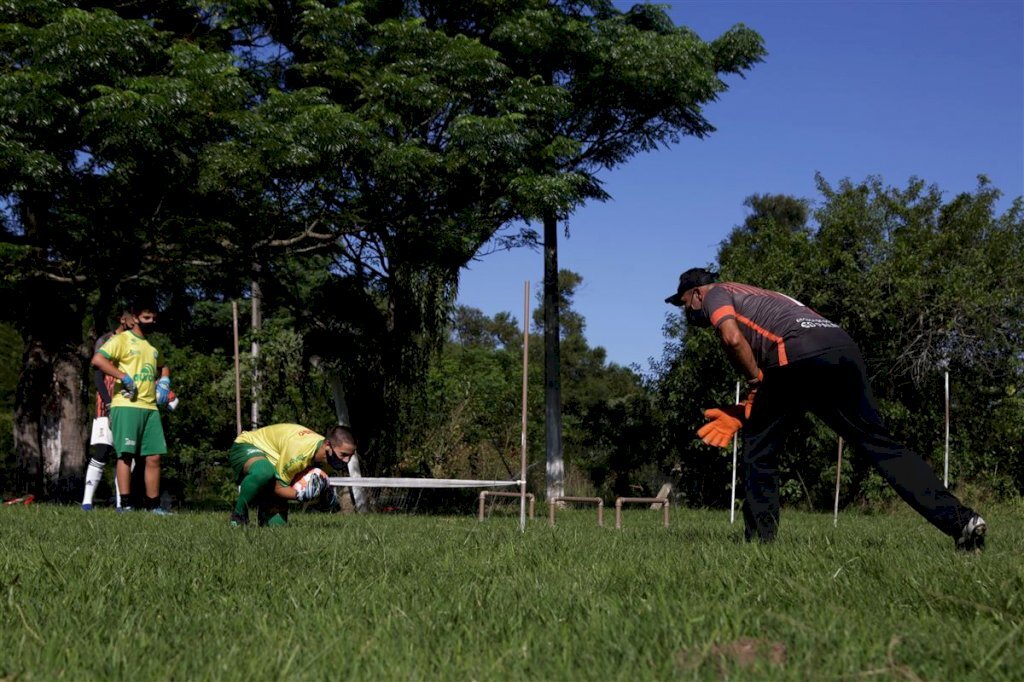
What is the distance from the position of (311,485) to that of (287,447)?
0.39m

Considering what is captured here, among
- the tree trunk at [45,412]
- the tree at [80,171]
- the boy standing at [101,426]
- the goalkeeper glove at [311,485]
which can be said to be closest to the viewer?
the goalkeeper glove at [311,485]

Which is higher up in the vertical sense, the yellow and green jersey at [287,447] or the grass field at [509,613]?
the yellow and green jersey at [287,447]

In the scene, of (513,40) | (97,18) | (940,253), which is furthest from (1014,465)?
(97,18)

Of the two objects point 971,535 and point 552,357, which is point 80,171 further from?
point 971,535

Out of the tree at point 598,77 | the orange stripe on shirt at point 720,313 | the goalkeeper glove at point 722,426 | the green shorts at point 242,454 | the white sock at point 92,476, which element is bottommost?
the white sock at point 92,476

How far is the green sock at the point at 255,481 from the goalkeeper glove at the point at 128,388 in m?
2.50

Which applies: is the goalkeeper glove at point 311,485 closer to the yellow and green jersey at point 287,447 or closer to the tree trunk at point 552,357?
the yellow and green jersey at point 287,447

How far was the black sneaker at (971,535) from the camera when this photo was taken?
202 inches

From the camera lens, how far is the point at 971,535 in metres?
5.14

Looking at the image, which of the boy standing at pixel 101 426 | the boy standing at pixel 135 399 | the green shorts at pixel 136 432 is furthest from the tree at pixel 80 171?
the green shorts at pixel 136 432

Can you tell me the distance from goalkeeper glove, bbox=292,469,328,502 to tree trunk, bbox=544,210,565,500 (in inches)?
517

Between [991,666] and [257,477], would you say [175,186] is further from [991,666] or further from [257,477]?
[991,666]

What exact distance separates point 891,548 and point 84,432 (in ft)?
45.9

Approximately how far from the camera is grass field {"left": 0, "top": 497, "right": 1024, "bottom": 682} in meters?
2.63
